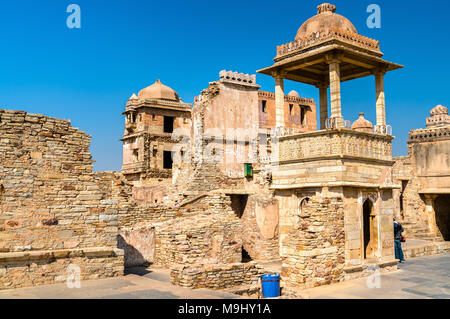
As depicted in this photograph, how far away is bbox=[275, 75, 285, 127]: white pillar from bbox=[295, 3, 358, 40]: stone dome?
1671 mm

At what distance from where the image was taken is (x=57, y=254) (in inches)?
382

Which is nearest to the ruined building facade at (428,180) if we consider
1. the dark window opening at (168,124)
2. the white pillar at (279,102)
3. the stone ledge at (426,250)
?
the stone ledge at (426,250)

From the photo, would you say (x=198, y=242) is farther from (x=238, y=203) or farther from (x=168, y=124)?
(x=168, y=124)

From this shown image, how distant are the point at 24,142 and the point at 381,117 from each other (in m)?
11.6

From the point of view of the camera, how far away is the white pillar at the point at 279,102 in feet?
51.5

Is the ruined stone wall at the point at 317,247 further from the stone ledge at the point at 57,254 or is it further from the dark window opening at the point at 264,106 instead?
the dark window opening at the point at 264,106

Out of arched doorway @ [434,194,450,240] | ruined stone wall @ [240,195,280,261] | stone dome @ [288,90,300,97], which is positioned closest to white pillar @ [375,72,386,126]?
ruined stone wall @ [240,195,280,261]

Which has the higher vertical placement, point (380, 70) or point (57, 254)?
point (380, 70)

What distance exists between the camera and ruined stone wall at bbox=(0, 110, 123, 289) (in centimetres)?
949

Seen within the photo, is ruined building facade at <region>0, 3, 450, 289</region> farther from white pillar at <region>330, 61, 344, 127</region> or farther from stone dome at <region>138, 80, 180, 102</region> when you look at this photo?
stone dome at <region>138, 80, 180, 102</region>

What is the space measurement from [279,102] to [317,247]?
6098 millimetres

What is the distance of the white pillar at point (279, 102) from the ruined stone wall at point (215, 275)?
5.81 m

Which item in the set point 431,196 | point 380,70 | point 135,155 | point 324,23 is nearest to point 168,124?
point 135,155

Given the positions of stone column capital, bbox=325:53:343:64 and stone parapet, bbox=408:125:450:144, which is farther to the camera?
stone parapet, bbox=408:125:450:144
